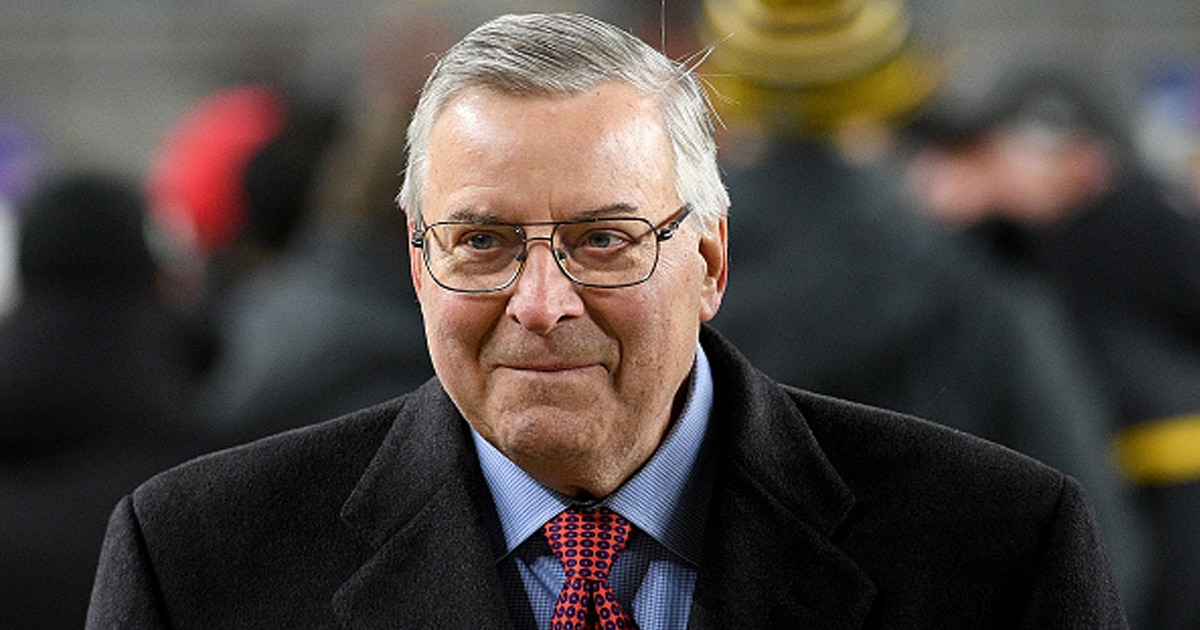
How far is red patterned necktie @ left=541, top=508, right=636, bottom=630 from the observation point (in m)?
2.48

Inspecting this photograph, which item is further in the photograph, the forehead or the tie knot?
the tie knot

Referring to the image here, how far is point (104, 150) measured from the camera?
17281 millimetres

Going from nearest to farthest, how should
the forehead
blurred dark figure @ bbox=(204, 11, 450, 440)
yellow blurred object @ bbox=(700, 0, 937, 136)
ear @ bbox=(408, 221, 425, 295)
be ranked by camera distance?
the forehead → ear @ bbox=(408, 221, 425, 295) → yellow blurred object @ bbox=(700, 0, 937, 136) → blurred dark figure @ bbox=(204, 11, 450, 440)

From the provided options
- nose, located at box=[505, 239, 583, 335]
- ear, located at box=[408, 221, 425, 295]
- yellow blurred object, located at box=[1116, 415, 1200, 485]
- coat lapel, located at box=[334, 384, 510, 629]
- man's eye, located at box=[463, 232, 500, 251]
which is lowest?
yellow blurred object, located at box=[1116, 415, 1200, 485]

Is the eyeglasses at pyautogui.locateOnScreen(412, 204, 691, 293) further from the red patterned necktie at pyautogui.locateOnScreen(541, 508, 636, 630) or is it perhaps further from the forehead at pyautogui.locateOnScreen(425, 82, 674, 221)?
the red patterned necktie at pyautogui.locateOnScreen(541, 508, 636, 630)

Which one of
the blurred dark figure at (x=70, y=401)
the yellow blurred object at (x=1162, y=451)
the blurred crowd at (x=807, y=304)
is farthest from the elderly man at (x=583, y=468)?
the yellow blurred object at (x=1162, y=451)

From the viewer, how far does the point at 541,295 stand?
228 cm

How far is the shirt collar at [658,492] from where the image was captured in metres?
2.52

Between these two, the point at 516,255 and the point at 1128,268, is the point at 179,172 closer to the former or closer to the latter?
the point at 1128,268

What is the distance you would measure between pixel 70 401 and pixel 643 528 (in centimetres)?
194

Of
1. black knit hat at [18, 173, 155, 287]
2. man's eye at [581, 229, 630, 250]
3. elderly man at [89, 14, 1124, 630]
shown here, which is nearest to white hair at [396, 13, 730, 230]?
elderly man at [89, 14, 1124, 630]

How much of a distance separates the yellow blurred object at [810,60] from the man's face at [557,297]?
0.80 meters

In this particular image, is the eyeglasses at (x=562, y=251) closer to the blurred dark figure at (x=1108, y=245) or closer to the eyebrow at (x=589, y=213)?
the eyebrow at (x=589, y=213)

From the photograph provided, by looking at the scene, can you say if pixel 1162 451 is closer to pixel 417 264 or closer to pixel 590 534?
pixel 590 534
